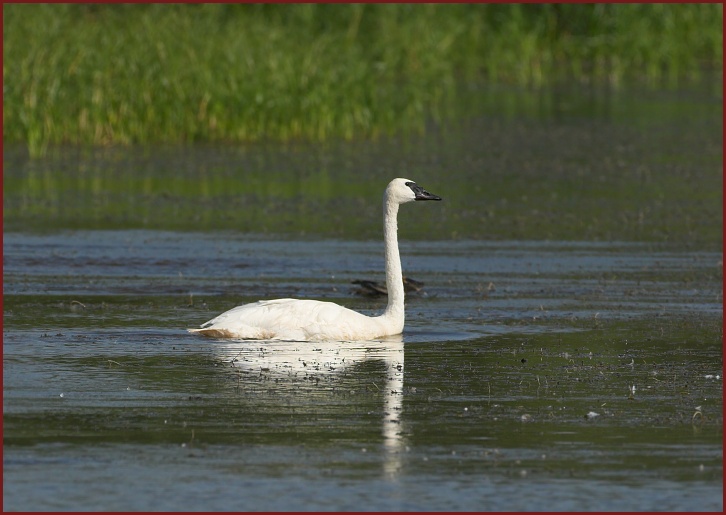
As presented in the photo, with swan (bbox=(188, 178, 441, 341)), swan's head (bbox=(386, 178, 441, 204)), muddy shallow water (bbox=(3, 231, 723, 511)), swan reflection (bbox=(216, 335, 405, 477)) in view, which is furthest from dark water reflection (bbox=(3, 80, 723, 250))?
swan reflection (bbox=(216, 335, 405, 477))

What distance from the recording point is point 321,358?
1046 centimetres

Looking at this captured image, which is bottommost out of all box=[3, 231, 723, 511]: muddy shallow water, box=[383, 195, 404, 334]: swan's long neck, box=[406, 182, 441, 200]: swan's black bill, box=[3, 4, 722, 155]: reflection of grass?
box=[3, 231, 723, 511]: muddy shallow water

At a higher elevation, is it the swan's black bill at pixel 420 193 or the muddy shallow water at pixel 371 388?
the swan's black bill at pixel 420 193

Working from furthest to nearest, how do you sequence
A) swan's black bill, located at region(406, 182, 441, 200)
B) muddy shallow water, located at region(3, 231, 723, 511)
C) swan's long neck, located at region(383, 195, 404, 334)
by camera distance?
swan's black bill, located at region(406, 182, 441, 200), swan's long neck, located at region(383, 195, 404, 334), muddy shallow water, located at region(3, 231, 723, 511)

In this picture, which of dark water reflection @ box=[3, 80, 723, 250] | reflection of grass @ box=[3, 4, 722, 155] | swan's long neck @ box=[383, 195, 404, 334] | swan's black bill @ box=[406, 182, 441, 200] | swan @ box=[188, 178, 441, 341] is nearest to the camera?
swan @ box=[188, 178, 441, 341]

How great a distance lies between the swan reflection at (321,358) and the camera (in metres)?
9.60

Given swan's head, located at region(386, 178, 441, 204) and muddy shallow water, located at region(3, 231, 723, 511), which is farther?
swan's head, located at region(386, 178, 441, 204)

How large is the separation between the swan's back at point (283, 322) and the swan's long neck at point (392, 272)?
46 cm

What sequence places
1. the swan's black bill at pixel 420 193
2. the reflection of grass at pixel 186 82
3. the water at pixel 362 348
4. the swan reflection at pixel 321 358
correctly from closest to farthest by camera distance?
the water at pixel 362 348 → the swan reflection at pixel 321 358 → the swan's black bill at pixel 420 193 → the reflection of grass at pixel 186 82

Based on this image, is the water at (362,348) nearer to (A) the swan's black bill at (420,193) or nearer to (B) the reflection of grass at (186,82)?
(A) the swan's black bill at (420,193)

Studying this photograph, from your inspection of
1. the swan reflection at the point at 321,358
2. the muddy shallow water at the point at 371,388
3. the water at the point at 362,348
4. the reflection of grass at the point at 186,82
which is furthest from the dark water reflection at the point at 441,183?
the swan reflection at the point at 321,358

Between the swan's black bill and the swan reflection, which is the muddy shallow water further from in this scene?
the swan's black bill

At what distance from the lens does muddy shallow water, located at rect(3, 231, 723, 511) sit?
23.6 ft

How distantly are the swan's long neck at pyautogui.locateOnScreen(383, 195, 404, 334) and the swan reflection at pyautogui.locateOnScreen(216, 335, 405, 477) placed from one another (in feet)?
0.54
